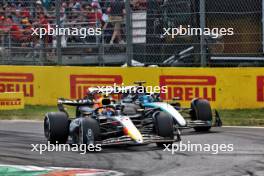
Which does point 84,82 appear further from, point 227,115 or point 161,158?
point 161,158

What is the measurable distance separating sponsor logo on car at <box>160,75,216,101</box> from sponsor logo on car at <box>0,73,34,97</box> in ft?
12.0

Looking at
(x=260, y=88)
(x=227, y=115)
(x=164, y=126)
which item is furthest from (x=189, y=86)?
(x=164, y=126)

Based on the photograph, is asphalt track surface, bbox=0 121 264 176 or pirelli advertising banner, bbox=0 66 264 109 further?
pirelli advertising banner, bbox=0 66 264 109

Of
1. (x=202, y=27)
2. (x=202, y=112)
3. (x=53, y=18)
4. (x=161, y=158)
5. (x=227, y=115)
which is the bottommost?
(x=161, y=158)

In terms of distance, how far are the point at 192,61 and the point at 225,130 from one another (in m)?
3.93

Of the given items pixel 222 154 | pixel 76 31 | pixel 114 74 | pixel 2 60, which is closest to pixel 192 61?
pixel 114 74

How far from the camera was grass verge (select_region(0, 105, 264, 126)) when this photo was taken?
14.2 m

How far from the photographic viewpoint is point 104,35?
17.4 meters

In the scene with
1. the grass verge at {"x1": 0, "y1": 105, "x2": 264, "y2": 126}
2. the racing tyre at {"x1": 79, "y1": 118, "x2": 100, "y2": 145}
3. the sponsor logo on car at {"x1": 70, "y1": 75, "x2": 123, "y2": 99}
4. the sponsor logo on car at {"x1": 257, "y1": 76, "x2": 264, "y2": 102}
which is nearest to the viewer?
the racing tyre at {"x1": 79, "y1": 118, "x2": 100, "y2": 145}

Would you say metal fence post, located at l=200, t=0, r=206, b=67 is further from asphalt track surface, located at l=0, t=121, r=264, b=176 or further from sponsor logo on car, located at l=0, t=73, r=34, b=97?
sponsor logo on car, located at l=0, t=73, r=34, b=97

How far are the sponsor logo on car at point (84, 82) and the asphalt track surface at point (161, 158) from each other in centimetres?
495

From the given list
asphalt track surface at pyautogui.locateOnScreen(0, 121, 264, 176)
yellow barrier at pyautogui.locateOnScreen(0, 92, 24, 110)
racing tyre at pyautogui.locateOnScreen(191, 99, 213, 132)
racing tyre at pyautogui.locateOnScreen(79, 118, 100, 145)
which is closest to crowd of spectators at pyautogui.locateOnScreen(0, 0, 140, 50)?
yellow barrier at pyautogui.locateOnScreen(0, 92, 24, 110)

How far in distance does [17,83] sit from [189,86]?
188 inches

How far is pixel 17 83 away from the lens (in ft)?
58.8
